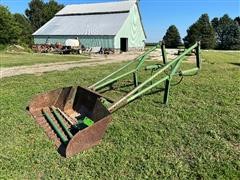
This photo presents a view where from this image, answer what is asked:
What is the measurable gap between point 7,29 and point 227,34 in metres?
34.4

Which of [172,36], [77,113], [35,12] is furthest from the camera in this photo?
[35,12]

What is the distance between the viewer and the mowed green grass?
370 centimetres

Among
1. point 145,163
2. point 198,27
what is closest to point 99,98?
point 145,163

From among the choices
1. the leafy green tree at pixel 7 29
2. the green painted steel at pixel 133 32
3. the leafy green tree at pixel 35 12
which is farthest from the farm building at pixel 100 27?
the leafy green tree at pixel 35 12

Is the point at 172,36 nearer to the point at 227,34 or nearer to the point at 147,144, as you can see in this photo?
the point at 227,34

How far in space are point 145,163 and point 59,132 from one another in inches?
54.3

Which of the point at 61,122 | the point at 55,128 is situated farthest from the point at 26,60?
the point at 55,128

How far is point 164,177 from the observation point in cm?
358

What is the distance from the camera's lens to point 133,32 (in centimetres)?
3481

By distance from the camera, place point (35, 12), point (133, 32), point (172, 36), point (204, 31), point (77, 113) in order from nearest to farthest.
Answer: point (77, 113)
point (133, 32)
point (204, 31)
point (172, 36)
point (35, 12)

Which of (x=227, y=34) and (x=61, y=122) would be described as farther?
(x=227, y=34)

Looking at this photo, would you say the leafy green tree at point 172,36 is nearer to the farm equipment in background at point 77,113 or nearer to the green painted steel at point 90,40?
the green painted steel at point 90,40

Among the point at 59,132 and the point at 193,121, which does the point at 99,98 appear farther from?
the point at 193,121

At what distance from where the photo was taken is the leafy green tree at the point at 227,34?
158 ft
